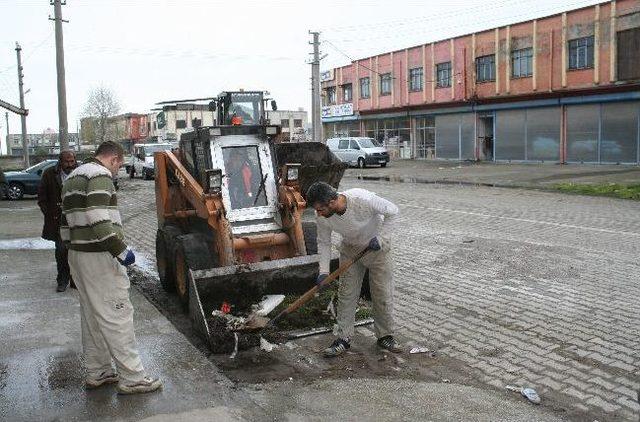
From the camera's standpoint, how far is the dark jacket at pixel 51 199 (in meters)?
8.33

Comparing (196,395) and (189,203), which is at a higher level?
(189,203)

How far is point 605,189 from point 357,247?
1606 cm

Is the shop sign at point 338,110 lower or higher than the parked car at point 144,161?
higher

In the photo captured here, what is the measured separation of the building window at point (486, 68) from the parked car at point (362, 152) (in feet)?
24.6

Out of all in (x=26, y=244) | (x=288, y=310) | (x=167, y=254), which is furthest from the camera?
(x=26, y=244)

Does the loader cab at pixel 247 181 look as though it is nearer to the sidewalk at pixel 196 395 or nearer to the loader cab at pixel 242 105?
the sidewalk at pixel 196 395

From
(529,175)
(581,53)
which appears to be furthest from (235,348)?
(581,53)

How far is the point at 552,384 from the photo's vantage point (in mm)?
5074

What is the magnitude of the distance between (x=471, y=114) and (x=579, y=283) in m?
32.2

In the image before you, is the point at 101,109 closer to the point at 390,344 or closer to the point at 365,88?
the point at 365,88

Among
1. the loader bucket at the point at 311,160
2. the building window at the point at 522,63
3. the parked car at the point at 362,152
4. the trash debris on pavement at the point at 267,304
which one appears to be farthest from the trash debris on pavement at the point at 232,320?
the building window at the point at 522,63

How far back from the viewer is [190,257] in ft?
23.6

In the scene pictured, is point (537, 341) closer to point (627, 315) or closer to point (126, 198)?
point (627, 315)

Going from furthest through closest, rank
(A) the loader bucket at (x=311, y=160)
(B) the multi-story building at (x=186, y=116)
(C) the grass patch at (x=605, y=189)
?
(C) the grass patch at (x=605, y=189), (B) the multi-story building at (x=186, y=116), (A) the loader bucket at (x=311, y=160)
